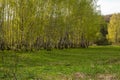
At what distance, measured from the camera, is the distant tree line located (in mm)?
52638

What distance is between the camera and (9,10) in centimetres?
5600

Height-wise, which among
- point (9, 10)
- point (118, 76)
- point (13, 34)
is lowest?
point (118, 76)

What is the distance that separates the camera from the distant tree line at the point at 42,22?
173 ft

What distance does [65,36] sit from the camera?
7081 centimetres

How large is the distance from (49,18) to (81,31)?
72.3ft

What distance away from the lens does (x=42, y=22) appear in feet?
184

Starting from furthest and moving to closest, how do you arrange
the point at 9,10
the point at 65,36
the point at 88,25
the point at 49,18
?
the point at 88,25
the point at 65,36
the point at 49,18
the point at 9,10

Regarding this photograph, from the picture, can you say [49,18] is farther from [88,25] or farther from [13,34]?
[88,25]

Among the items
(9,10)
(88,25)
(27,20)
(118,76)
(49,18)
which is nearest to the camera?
(118,76)

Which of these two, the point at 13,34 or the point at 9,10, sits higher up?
the point at 9,10

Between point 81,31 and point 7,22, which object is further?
point 81,31

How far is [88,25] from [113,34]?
40012 mm

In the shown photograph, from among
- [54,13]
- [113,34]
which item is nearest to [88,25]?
[54,13]

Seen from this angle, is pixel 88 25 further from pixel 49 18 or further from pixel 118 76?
pixel 118 76
